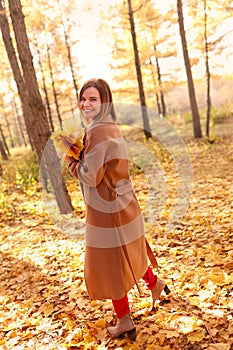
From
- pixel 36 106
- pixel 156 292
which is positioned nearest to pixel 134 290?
pixel 156 292

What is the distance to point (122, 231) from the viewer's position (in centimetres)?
257

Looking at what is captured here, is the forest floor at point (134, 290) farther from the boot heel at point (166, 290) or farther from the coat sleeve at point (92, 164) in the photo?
the coat sleeve at point (92, 164)

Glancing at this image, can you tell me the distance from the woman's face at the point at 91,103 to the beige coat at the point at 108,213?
4.4 inches

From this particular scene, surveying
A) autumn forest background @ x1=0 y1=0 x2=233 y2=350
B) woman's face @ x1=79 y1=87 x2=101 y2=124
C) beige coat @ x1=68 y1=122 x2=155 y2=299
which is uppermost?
woman's face @ x1=79 y1=87 x2=101 y2=124

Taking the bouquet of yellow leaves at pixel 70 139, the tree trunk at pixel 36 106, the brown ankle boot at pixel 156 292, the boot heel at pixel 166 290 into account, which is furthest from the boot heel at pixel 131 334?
the tree trunk at pixel 36 106

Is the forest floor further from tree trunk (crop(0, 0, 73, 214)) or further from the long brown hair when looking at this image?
the long brown hair

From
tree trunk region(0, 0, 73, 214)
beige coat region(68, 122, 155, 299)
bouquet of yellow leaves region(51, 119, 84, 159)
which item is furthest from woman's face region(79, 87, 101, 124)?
tree trunk region(0, 0, 73, 214)

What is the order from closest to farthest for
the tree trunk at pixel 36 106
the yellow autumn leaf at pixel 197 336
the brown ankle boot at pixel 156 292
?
the yellow autumn leaf at pixel 197 336, the brown ankle boot at pixel 156 292, the tree trunk at pixel 36 106

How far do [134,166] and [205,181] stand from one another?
137 inches

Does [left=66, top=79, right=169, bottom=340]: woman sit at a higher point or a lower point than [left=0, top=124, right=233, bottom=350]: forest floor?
higher

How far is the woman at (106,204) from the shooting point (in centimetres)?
238

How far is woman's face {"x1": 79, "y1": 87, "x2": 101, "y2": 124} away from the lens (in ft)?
7.93

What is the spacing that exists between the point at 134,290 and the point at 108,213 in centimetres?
154

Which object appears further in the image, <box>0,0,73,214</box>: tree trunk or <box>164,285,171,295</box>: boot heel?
<box>0,0,73,214</box>: tree trunk
